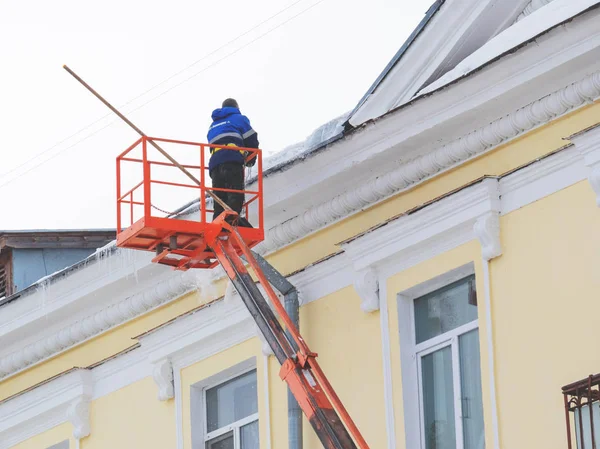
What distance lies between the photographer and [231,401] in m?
16.6

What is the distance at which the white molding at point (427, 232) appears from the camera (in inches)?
561

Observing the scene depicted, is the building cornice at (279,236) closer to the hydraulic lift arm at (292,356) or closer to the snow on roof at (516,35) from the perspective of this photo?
the snow on roof at (516,35)

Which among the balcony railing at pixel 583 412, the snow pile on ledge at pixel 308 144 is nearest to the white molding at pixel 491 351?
the balcony railing at pixel 583 412

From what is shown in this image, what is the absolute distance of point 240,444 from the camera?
16.4 metres

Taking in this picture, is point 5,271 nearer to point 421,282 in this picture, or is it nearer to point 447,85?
point 421,282

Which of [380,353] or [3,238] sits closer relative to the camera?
[380,353]

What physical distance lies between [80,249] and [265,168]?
18.3 feet

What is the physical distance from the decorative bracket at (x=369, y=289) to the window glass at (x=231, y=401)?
1722 millimetres

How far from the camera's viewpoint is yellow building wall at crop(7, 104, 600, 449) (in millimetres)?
13367

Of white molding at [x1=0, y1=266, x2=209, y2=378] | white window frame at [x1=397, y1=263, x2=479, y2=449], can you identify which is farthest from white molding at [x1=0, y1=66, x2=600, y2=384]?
white window frame at [x1=397, y1=263, x2=479, y2=449]

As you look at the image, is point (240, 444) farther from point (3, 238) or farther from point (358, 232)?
point (3, 238)

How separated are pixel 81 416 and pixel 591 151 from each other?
656cm

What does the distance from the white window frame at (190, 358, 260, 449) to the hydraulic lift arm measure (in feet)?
4.62

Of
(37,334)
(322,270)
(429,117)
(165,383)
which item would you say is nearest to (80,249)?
(37,334)
